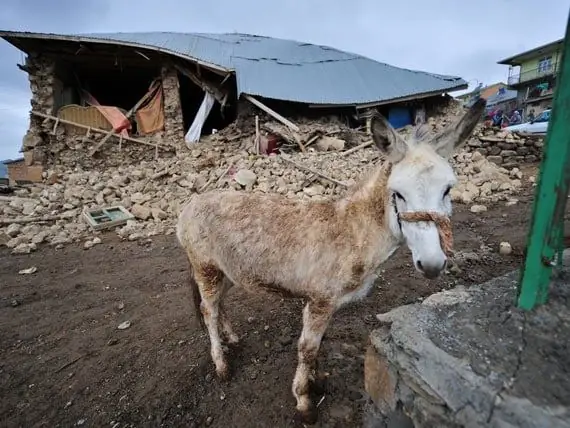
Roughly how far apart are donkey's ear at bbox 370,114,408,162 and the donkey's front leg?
1.26 meters

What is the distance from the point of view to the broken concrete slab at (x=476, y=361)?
3.79 ft

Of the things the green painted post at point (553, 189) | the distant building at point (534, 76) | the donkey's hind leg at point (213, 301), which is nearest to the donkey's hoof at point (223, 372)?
the donkey's hind leg at point (213, 301)

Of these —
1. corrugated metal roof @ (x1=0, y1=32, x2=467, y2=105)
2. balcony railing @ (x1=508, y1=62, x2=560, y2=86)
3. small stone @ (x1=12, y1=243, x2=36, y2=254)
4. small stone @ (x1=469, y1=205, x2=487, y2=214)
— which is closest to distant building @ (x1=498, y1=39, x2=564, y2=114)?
balcony railing @ (x1=508, y1=62, x2=560, y2=86)

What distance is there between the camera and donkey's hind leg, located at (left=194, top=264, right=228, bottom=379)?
2.94 metres

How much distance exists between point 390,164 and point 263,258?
1.28 m

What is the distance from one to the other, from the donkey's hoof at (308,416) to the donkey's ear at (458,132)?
236cm

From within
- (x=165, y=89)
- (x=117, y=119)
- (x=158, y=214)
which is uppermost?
(x=165, y=89)

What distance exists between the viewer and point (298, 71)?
15250 millimetres

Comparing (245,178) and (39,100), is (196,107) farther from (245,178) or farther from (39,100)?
(245,178)

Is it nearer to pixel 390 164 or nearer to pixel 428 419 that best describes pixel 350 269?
pixel 390 164

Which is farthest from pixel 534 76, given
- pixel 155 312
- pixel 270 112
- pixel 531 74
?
pixel 155 312

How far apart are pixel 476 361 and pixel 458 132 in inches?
57.4

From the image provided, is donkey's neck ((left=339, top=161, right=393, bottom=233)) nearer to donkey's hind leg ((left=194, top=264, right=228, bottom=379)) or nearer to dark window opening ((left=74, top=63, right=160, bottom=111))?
donkey's hind leg ((left=194, top=264, right=228, bottom=379))

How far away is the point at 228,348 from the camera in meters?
3.35
